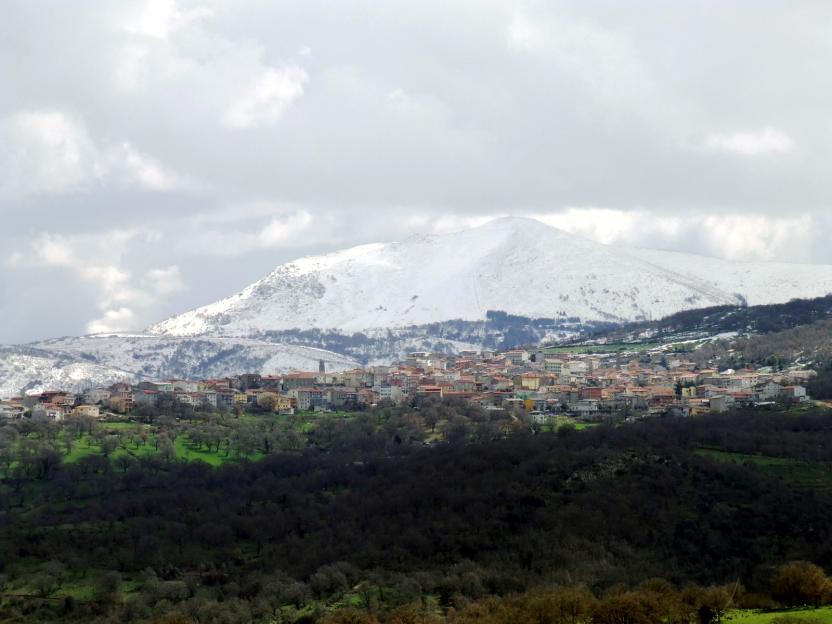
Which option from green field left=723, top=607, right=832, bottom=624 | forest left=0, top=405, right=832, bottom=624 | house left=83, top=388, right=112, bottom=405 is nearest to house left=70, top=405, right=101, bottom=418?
house left=83, top=388, right=112, bottom=405

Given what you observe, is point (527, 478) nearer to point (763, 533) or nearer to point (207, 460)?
point (763, 533)

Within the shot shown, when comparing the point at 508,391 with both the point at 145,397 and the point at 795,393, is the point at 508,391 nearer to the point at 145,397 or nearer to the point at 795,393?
the point at 795,393

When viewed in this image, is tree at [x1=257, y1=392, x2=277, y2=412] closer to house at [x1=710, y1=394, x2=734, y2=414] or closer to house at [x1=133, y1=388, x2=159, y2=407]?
house at [x1=133, y1=388, x2=159, y2=407]

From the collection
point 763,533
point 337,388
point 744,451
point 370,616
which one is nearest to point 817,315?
point 337,388

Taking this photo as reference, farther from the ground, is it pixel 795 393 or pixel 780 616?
pixel 795 393

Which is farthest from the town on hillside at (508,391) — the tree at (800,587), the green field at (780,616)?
the green field at (780,616)

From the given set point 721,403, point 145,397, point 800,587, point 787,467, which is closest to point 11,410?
point 145,397

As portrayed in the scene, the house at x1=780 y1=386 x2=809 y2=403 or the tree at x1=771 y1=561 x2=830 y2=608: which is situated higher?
the house at x1=780 y1=386 x2=809 y2=403
